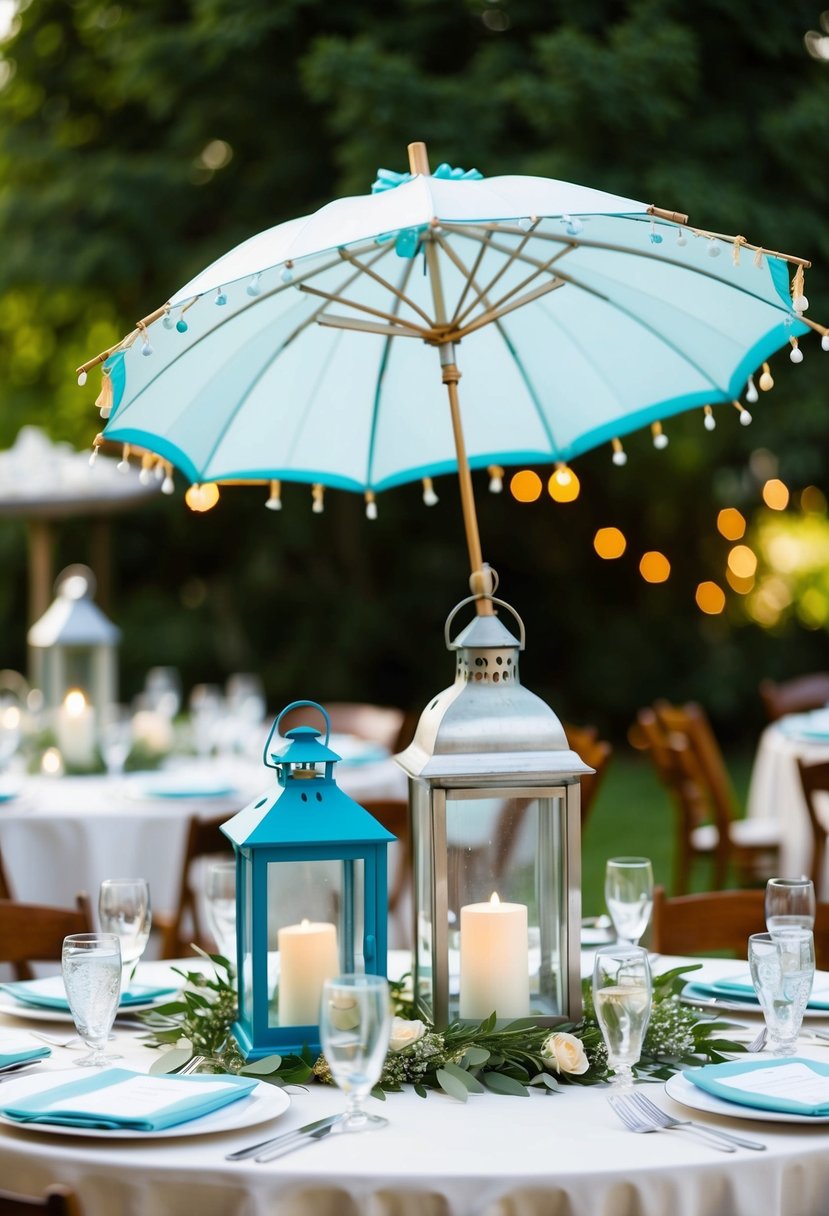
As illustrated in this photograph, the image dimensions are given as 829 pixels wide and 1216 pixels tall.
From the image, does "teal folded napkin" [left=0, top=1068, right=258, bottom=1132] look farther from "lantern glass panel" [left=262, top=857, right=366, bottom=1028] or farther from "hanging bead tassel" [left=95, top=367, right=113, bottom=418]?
"hanging bead tassel" [left=95, top=367, right=113, bottom=418]

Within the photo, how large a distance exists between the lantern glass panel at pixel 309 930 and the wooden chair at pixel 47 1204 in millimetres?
Result: 737

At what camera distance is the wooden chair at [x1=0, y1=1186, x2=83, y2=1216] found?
1.75 m

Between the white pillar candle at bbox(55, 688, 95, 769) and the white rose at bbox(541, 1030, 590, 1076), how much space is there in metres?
4.07

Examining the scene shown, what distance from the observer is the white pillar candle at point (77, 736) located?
20.2 feet

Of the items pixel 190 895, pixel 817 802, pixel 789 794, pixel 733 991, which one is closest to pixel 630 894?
pixel 733 991

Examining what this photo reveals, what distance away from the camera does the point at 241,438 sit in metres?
3.51

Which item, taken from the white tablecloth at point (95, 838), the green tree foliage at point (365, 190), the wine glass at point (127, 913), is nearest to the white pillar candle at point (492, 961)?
the wine glass at point (127, 913)

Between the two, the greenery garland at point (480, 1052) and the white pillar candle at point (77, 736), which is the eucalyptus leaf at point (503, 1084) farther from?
the white pillar candle at point (77, 736)

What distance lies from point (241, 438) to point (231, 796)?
230 cm

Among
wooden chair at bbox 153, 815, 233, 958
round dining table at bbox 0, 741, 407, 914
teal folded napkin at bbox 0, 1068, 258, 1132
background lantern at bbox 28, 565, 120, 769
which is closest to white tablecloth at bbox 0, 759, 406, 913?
round dining table at bbox 0, 741, 407, 914

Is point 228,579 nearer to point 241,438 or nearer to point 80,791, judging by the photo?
point 80,791

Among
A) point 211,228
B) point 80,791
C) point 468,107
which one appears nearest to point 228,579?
point 211,228

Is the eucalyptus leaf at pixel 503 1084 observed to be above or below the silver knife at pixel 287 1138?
above

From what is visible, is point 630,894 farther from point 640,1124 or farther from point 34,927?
point 34,927
